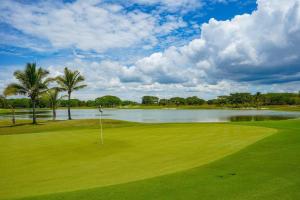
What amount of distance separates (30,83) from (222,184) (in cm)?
3978

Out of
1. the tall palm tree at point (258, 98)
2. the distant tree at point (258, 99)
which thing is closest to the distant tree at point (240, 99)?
the distant tree at point (258, 99)

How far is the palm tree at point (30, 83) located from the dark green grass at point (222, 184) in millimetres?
36984

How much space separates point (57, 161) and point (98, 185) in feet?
13.8

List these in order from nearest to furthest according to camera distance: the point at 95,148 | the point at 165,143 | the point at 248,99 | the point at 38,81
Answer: the point at 95,148 < the point at 165,143 < the point at 38,81 < the point at 248,99

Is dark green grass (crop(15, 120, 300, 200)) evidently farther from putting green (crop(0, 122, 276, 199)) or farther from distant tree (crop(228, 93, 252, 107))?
distant tree (crop(228, 93, 252, 107))

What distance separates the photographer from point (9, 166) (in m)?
11.0

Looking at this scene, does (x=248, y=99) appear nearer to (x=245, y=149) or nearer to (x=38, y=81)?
Result: (x=38, y=81)

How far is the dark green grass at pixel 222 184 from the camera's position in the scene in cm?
710

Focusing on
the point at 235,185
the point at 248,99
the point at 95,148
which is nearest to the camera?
the point at 235,185

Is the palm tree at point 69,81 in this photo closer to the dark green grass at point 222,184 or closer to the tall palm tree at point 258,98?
the dark green grass at point 222,184

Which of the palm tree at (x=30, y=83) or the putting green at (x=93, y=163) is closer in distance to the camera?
the putting green at (x=93, y=163)

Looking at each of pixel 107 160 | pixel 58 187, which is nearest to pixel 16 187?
pixel 58 187

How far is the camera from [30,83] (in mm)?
42250

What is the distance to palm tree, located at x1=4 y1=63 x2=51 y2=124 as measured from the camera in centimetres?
4194
